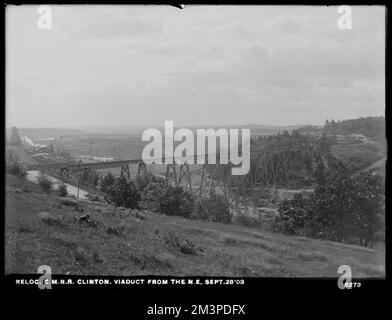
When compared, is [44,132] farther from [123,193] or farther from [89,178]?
[123,193]

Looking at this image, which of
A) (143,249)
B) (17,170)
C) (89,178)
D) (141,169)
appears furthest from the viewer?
(89,178)

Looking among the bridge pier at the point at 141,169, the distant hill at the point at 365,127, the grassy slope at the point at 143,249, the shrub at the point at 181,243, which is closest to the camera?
the grassy slope at the point at 143,249

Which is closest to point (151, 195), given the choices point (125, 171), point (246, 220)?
point (125, 171)

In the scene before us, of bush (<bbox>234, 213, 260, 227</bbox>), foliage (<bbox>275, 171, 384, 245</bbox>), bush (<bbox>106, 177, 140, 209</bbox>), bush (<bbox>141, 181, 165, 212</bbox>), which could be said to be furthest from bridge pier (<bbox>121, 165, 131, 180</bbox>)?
foliage (<bbox>275, 171, 384, 245</bbox>)

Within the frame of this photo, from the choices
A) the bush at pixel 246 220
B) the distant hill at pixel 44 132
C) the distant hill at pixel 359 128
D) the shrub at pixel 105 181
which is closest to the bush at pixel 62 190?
the shrub at pixel 105 181

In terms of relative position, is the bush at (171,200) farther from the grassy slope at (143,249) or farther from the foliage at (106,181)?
the foliage at (106,181)
